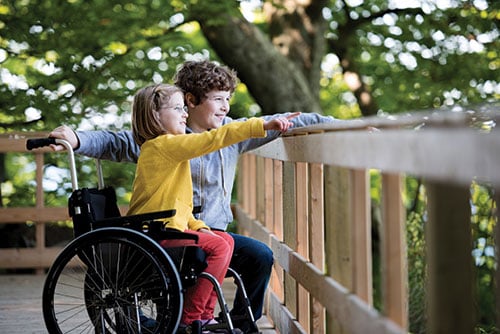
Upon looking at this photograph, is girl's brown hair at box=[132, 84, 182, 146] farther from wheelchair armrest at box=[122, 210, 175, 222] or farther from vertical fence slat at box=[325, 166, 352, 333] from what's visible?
vertical fence slat at box=[325, 166, 352, 333]

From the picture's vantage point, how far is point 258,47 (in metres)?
7.84

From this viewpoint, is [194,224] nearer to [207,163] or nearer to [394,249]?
[207,163]

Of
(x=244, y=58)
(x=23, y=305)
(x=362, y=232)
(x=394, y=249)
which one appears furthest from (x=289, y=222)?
(x=244, y=58)

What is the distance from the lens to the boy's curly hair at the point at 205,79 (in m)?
3.46

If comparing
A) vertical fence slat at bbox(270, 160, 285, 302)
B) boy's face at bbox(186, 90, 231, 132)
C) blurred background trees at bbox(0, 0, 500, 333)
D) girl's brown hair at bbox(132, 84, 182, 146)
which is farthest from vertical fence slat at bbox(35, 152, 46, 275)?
girl's brown hair at bbox(132, 84, 182, 146)

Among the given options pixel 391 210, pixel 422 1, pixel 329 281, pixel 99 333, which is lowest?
pixel 99 333

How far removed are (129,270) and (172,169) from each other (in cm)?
36

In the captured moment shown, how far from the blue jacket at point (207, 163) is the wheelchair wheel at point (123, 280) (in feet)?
1.68

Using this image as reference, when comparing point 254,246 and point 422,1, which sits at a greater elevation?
point 422,1

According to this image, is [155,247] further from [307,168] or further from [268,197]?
[268,197]

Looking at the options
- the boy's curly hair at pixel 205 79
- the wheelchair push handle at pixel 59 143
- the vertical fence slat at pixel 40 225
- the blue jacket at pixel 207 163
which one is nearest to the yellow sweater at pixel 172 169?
the wheelchair push handle at pixel 59 143

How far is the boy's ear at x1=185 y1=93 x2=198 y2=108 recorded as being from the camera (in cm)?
348

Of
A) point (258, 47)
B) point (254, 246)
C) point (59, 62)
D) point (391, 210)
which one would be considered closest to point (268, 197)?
point (254, 246)

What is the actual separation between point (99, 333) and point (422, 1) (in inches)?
279
